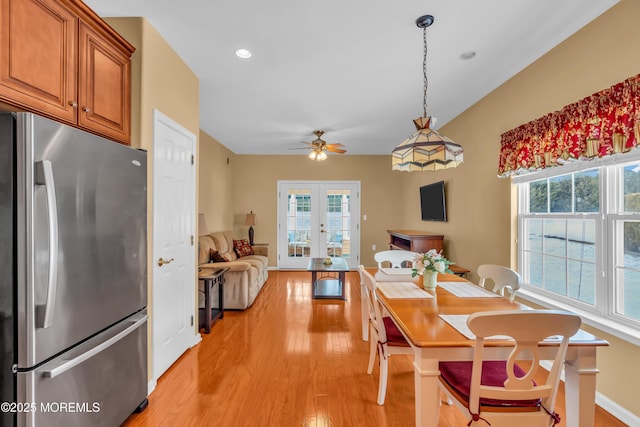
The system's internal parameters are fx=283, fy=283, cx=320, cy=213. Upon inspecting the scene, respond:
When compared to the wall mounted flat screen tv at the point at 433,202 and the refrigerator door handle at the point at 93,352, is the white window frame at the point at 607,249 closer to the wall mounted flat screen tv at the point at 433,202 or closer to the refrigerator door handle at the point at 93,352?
the wall mounted flat screen tv at the point at 433,202

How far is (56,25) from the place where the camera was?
1.41 metres

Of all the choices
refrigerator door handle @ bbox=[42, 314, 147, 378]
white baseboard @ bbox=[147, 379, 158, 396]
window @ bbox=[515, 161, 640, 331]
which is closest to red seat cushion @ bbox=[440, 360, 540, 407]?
window @ bbox=[515, 161, 640, 331]

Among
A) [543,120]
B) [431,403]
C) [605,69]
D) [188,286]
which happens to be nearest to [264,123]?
[188,286]

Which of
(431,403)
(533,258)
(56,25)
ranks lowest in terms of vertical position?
(431,403)

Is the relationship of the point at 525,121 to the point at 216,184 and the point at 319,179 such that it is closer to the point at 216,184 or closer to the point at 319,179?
A: the point at 319,179

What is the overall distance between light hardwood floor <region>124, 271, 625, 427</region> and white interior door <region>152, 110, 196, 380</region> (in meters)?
0.25

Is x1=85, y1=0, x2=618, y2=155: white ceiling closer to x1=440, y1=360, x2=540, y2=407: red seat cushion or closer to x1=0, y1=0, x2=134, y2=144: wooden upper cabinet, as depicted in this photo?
x1=0, y1=0, x2=134, y2=144: wooden upper cabinet

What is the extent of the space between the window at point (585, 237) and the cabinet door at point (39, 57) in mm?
3329

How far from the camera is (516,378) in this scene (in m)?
1.25

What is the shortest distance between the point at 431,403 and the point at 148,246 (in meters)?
2.04

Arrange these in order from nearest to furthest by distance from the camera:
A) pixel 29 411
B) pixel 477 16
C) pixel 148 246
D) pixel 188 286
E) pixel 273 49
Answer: pixel 29 411
pixel 477 16
pixel 148 246
pixel 273 49
pixel 188 286

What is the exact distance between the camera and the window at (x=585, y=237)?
188 centimetres

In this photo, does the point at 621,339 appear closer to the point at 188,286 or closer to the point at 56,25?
the point at 188,286

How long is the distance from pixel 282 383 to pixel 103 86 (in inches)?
94.6
